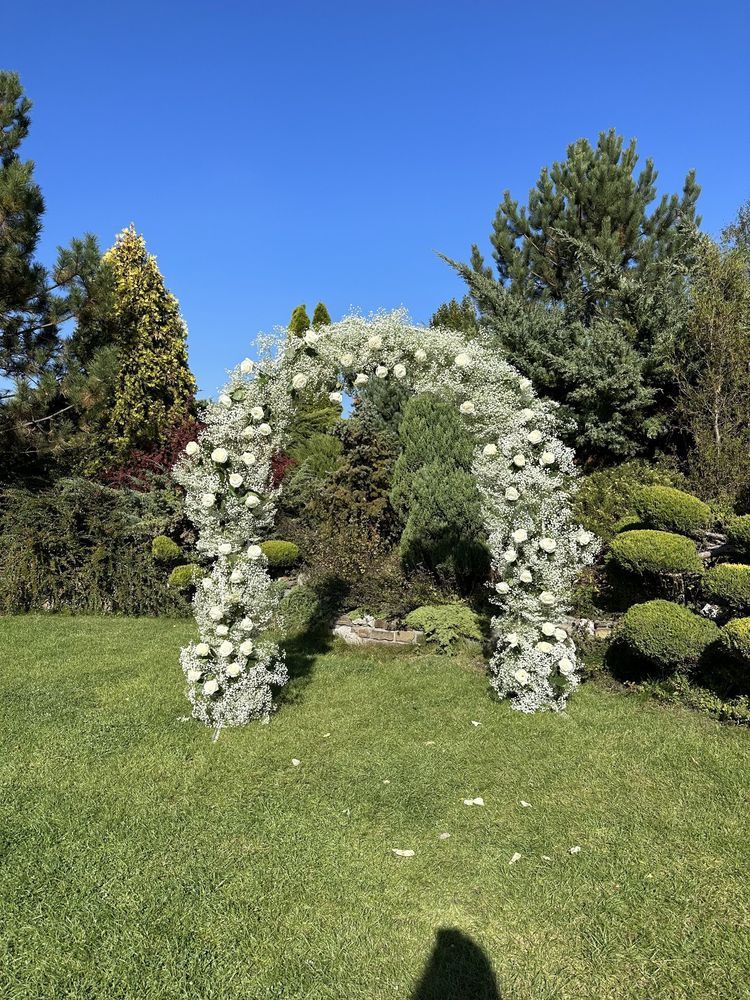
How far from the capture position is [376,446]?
27.2 ft

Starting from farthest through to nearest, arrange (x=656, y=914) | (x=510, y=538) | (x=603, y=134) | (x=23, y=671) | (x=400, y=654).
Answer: (x=603, y=134), (x=400, y=654), (x=23, y=671), (x=510, y=538), (x=656, y=914)

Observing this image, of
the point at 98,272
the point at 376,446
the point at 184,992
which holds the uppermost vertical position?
the point at 98,272

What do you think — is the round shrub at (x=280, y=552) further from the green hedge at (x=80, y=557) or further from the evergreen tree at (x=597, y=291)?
the evergreen tree at (x=597, y=291)

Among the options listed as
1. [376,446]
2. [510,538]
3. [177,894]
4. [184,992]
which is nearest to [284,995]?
[184,992]

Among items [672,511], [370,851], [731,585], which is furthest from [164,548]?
[731,585]

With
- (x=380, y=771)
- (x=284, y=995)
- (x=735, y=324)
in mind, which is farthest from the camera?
(x=735, y=324)

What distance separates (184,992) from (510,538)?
130 inches

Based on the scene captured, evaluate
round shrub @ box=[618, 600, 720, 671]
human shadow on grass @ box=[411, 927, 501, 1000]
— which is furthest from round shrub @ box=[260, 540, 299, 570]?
human shadow on grass @ box=[411, 927, 501, 1000]

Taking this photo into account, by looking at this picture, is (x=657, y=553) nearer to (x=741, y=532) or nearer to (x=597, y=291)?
(x=741, y=532)

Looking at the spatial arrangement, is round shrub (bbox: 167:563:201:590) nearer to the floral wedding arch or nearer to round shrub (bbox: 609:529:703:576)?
the floral wedding arch

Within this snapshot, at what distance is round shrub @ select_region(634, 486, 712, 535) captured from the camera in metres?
4.74

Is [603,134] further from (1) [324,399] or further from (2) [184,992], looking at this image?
(2) [184,992]

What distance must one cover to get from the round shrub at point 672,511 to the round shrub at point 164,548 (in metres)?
5.59

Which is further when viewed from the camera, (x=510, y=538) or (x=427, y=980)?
(x=510, y=538)
